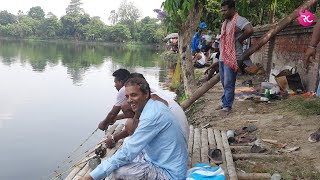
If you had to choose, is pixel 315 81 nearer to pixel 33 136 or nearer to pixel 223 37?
pixel 223 37

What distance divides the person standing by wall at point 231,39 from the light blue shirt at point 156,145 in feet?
10.9

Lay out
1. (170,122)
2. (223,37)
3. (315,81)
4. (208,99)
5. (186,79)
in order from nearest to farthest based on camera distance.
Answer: (170,122), (223,37), (315,81), (186,79), (208,99)

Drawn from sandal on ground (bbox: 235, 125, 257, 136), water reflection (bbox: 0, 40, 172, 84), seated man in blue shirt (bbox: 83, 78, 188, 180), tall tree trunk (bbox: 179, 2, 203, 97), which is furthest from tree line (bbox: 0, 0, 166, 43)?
seated man in blue shirt (bbox: 83, 78, 188, 180)

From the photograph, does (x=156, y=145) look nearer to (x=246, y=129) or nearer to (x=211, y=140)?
(x=211, y=140)

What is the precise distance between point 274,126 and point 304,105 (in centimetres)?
87

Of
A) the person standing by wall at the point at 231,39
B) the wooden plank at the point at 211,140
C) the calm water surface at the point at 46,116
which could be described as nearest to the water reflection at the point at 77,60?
the calm water surface at the point at 46,116

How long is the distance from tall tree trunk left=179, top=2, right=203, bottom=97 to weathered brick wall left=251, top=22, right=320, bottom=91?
7.27ft

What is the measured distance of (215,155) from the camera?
434cm

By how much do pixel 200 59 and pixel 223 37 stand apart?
331 inches

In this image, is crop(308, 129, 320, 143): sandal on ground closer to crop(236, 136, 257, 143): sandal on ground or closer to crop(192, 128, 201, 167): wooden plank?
crop(236, 136, 257, 143): sandal on ground

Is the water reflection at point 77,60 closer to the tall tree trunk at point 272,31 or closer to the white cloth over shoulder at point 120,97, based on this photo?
the tall tree trunk at point 272,31

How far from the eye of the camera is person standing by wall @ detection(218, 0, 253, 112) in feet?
20.3

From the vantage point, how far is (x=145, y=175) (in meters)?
3.13

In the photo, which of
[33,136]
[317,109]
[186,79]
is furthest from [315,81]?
[33,136]
